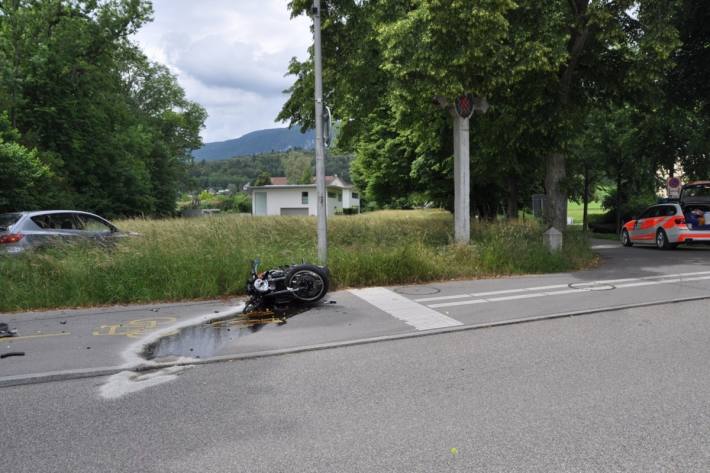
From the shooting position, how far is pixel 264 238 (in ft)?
42.7

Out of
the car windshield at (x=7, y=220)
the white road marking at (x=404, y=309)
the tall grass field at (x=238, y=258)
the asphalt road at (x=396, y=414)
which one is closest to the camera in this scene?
the asphalt road at (x=396, y=414)

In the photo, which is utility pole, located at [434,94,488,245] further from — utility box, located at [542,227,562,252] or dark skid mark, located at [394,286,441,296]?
dark skid mark, located at [394,286,441,296]

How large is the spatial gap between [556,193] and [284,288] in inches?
422

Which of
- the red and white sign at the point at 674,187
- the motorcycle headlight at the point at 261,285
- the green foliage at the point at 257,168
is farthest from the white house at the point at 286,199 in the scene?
the green foliage at the point at 257,168

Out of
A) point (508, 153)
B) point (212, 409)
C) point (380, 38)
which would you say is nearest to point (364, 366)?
point (212, 409)

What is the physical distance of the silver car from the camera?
10383 mm

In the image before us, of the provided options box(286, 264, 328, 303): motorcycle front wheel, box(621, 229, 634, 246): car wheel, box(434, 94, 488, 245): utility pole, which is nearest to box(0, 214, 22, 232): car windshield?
box(286, 264, 328, 303): motorcycle front wheel

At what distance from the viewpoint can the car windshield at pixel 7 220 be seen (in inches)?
416

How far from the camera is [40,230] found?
36.2 ft

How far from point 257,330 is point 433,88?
7.29 meters

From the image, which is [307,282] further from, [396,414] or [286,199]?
[286,199]

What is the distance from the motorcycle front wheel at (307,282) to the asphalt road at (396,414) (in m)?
2.52

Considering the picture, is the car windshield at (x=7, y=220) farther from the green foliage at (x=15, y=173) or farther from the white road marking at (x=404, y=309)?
the white road marking at (x=404, y=309)

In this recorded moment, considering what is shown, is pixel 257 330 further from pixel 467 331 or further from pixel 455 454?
pixel 455 454
